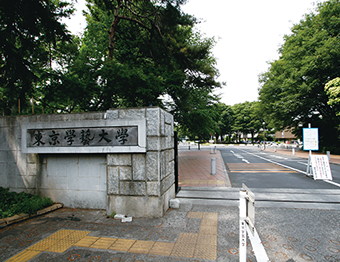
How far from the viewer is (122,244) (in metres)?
3.39

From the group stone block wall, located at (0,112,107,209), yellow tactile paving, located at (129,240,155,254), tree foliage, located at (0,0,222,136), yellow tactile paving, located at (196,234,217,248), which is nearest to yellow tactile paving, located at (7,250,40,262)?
yellow tactile paving, located at (129,240,155,254)

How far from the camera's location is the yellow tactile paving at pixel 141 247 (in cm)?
318

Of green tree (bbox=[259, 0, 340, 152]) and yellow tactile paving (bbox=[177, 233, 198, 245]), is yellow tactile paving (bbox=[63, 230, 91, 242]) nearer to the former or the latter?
yellow tactile paving (bbox=[177, 233, 198, 245])

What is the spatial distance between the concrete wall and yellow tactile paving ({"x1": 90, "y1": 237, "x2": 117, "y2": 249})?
1.06m

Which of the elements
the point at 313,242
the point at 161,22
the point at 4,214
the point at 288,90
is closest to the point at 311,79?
the point at 288,90

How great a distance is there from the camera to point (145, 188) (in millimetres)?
4559

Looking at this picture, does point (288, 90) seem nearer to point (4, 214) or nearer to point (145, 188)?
point (145, 188)

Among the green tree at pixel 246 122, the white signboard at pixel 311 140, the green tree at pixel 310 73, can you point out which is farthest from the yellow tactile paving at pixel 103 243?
the green tree at pixel 246 122

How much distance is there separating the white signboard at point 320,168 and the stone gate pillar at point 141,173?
26.5 feet

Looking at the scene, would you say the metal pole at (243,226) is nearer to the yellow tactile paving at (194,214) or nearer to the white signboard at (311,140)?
the yellow tactile paving at (194,214)

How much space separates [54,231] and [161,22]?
1020 centimetres

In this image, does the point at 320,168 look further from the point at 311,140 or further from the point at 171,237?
the point at 171,237

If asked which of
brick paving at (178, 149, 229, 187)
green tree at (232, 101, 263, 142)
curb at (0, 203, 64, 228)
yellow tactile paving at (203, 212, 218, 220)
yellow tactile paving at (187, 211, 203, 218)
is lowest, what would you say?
brick paving at (178, 149, 229, 187)

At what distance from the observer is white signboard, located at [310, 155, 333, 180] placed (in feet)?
28.7
